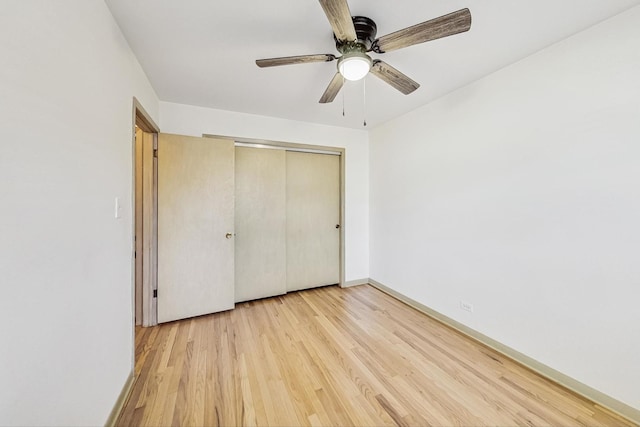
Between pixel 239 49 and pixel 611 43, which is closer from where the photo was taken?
pixel 611 43

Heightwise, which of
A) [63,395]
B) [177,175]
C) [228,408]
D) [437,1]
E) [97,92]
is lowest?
[228,408]

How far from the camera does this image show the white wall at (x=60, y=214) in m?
0.73

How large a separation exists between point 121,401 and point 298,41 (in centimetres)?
261

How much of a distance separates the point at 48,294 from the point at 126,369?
104cm

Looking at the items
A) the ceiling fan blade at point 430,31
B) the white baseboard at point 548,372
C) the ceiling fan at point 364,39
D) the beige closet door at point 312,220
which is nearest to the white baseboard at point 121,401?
the beige closet door at point 312,220

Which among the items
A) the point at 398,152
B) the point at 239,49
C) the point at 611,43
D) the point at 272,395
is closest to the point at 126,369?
the point at 272,395

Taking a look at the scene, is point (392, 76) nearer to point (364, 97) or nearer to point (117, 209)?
point (364, 97)

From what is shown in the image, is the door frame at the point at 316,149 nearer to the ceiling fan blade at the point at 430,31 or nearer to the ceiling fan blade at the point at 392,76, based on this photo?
the ceiling fan blade at the point at 392,76

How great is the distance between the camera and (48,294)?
0.88m

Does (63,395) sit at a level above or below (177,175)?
below

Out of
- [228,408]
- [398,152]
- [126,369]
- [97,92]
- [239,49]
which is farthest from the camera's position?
[398,152]

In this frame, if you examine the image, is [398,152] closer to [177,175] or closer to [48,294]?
[177,175]

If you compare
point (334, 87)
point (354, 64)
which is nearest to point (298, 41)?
point (334, 87)

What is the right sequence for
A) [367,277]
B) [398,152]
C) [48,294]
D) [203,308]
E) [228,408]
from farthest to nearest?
[367,277]
[398,152]
[203,308]
[228,408]
[48,294]
